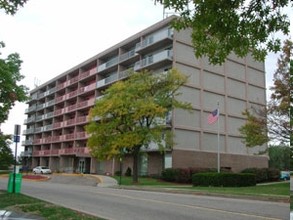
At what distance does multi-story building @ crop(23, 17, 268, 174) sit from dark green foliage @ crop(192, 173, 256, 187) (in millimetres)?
7342

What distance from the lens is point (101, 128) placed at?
3938cm

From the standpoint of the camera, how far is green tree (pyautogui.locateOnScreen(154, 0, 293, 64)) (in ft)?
23.9

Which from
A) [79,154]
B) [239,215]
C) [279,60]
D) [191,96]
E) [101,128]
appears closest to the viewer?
[239,215]

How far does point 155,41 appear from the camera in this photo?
50.4 meters

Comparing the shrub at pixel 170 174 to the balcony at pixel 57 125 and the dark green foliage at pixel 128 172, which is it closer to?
the dark green foliage at pixel 128 172

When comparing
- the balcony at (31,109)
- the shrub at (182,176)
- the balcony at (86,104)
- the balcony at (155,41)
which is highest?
the balcony at (155,41)

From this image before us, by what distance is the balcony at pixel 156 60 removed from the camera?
48.3 meters

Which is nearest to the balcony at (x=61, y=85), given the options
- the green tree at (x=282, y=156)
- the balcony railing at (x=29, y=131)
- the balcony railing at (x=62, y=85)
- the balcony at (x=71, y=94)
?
the balcony railing at (x=62, y=85)

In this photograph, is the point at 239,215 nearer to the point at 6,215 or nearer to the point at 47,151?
the point at 6,215

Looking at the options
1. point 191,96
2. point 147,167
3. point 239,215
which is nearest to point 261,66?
point 191,96

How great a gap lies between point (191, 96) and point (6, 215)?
153ft

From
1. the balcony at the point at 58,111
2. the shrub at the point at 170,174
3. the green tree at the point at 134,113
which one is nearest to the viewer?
the green tree at the point at 134,113

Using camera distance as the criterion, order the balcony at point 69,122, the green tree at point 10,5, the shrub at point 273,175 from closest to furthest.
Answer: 1. the green tree at point 10,5
2. the shrub at point 273,175
3. the balcony at point 69,122

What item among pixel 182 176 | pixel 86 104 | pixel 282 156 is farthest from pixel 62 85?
pixel 282 156
